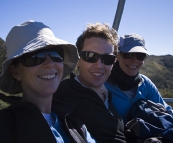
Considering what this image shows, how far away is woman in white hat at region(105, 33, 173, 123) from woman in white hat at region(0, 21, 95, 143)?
995 mm

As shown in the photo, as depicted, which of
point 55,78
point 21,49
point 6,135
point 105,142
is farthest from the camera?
point 105,142

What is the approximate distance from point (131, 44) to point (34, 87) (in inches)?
62.5

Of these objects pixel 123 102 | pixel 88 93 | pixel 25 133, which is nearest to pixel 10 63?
pixel 25 133

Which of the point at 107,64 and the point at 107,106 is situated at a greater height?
the point at 107,64

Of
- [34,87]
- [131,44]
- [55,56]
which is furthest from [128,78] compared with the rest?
[34,87]

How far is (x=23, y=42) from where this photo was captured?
64.4 inches

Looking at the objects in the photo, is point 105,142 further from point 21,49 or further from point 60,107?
point 21,49

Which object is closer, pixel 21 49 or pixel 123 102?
pixel 21 49

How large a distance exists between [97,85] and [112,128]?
48 centimetres

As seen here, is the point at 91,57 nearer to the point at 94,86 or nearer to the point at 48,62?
the point at 94,86

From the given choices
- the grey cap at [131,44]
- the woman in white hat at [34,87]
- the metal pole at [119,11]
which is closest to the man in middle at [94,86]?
the metal pole at [119,11]

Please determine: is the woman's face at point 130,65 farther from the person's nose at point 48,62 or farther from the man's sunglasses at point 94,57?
the person's nose at point 48,62

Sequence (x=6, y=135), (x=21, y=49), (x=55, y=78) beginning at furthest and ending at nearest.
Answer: (x=55, y=78) → (x=21, y=49) → (x=6, y=135)

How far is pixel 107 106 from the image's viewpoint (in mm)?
2516
